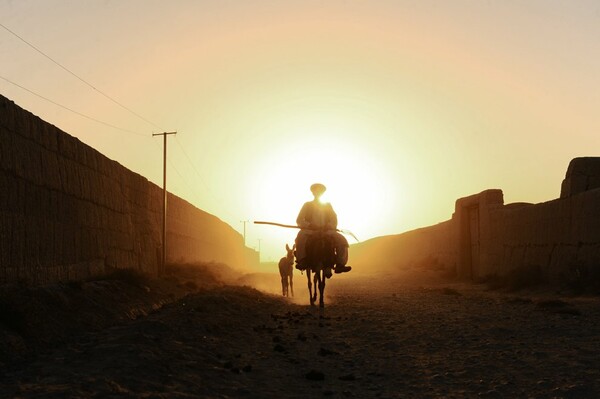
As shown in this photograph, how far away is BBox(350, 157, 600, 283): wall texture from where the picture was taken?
15305 mm

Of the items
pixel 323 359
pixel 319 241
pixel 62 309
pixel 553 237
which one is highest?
pixel 553 237

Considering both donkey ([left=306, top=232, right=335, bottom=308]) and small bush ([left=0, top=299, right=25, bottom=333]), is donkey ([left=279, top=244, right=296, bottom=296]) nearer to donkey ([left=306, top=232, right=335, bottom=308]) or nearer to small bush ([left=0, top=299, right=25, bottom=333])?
donkey ([left=306, top=232, right=335, bottom=308])

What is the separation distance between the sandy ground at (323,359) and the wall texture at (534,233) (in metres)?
6.54

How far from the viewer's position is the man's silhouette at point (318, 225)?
506 inches

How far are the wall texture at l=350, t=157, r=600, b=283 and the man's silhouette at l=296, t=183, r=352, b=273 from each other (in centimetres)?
688

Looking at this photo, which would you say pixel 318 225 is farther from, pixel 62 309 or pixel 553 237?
pixel 553 237

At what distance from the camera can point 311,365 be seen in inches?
240

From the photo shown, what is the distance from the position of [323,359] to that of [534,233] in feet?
45.5

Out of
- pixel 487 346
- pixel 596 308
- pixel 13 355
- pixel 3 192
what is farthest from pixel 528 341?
pixel 3 192

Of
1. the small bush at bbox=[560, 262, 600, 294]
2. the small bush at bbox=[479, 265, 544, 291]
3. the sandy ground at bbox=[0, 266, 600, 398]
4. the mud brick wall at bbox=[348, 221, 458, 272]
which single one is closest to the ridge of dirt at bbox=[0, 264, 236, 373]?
the sandy ground at bbox=[0, 266, 600, 398]

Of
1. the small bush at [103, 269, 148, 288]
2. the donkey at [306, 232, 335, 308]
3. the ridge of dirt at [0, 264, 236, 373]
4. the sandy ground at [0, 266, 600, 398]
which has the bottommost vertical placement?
the sandy ground at [0, 266, 600, 398]

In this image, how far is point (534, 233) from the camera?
59.7ft

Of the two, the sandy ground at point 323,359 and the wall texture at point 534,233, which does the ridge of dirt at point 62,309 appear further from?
the wall texture at point 534,233

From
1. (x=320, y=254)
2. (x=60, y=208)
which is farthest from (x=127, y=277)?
(x=320, y=254)
